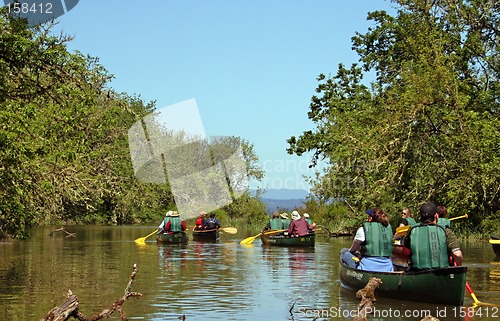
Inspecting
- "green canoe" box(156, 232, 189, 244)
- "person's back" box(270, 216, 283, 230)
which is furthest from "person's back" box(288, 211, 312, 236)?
"green canoe" box(156, 232, 189, 244)

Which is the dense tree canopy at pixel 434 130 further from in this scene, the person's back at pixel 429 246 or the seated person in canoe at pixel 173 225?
the person's back at pixel 429 246

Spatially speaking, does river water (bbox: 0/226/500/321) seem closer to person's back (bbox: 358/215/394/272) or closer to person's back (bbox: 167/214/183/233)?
person's back (bbox: 358/215/394/272)

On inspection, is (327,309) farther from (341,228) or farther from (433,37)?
(341,228)

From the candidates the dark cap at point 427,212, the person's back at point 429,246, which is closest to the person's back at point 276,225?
the person's back at point 429,246

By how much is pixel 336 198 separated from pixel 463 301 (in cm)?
2804

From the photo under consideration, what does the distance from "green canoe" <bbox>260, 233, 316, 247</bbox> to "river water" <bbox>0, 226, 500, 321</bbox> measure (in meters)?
1.19

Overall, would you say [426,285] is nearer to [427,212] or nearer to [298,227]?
[427,212]

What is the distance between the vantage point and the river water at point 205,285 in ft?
46.3

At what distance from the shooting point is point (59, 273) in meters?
20.8

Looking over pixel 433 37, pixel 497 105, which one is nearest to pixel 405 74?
pixel 433 37

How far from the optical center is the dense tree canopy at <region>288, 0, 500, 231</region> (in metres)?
34.8

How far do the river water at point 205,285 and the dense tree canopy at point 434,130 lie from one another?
5236mm

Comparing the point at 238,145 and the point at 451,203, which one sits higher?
the point at 238,145

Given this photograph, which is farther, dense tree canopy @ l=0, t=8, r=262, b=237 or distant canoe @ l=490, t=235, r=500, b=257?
distant canoe @ l=490, t=235, r=500, b=257
